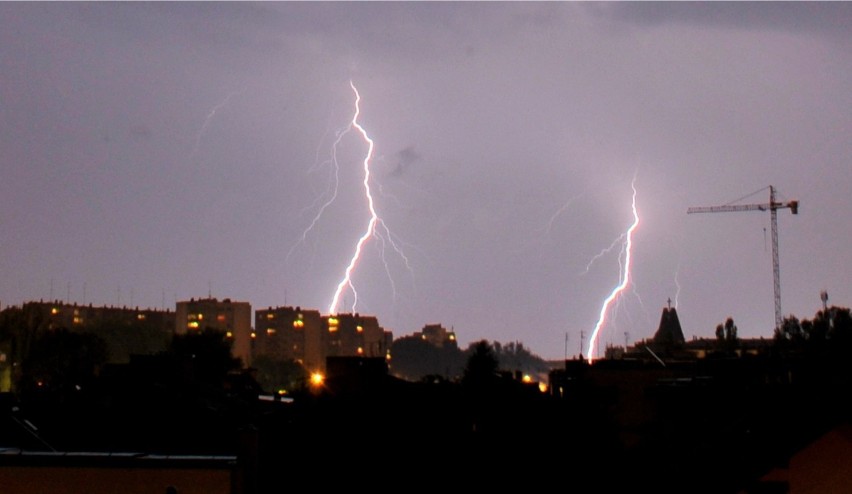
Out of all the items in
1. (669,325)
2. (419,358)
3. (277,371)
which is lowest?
(277,371)

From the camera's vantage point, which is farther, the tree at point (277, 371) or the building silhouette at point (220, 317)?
the building silhouette at point (220, 317)

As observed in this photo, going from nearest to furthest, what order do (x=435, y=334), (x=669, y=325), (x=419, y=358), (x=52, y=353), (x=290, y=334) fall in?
(x=52, y=353), (x=669, y=325), (x=290, y=334), (x=419, y=358), (x=435, y=334)

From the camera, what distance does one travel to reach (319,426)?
1509 cm

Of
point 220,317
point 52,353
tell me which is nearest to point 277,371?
point 220,317

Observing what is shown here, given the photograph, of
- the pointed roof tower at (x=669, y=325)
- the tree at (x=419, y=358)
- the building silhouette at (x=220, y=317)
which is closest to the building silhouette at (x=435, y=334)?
the tree at (x=419, y=358)

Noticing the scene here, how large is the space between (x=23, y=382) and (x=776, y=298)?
243ft

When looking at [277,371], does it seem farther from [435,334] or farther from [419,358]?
[435,334]

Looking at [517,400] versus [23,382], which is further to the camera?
[23,382]

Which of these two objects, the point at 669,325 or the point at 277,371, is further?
the point at 277,371

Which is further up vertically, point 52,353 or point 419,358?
point 52,353

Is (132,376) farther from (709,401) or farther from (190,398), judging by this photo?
(709,401)

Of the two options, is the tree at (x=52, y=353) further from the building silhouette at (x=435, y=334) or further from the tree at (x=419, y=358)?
the building silhouette at (x=435, y=334)

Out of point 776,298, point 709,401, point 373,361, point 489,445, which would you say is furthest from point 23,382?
point 776,298

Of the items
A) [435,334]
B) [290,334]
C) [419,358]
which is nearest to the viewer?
[290,334]
